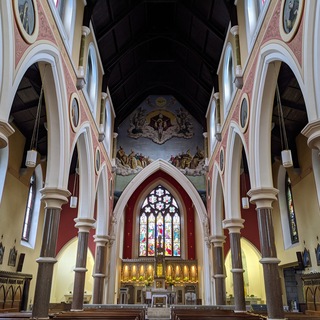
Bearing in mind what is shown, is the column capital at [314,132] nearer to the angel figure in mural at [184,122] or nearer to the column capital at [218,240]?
the column capital at [218,240]

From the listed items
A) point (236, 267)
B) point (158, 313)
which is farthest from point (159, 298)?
point (236, 267)

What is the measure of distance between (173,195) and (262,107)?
1233 centimetres

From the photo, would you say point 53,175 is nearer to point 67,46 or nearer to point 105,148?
point 67,46

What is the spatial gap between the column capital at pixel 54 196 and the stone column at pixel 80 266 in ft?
10.2

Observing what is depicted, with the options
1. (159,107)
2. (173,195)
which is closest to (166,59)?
(159,107)

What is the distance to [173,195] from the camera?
20.2 m

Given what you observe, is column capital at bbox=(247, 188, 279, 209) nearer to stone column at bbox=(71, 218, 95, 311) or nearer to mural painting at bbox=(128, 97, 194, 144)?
stone column at bbox=(71, 218, 95, 311)

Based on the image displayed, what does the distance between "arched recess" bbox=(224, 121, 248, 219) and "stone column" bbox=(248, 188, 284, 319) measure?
2.91 meters

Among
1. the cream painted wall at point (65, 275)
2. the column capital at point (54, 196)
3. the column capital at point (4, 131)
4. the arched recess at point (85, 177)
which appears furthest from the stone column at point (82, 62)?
the cream painted wall at point (65, 275)

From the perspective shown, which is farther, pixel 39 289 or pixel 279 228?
pixel 279 228

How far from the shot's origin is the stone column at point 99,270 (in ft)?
46.3

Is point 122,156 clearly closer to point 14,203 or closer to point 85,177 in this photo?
point 14,203

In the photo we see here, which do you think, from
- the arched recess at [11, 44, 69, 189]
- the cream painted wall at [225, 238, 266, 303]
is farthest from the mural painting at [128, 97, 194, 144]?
the arched recess at [11, 44, 69, 189]

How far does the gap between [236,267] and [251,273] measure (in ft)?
26.0
